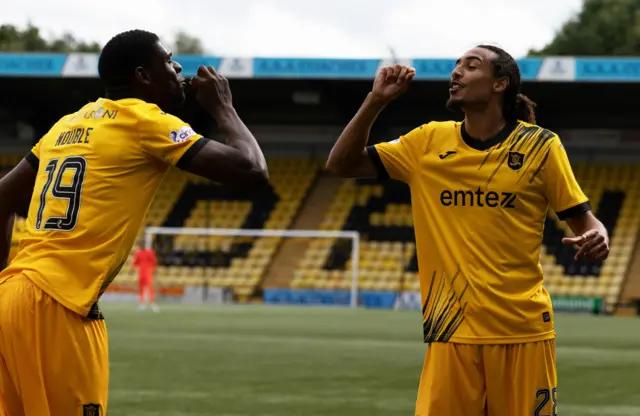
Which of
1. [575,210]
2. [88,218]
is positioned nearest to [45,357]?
[88,218]

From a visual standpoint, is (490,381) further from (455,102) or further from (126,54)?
(126,54)

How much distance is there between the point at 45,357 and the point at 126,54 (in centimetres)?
115

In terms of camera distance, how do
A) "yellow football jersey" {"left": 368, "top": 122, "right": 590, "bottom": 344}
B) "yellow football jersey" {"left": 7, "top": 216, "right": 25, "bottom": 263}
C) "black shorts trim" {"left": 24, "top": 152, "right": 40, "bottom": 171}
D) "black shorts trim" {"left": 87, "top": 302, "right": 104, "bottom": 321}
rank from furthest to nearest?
1. "yellow football jersey" {"left": 7, "top": 216, "right": 25, "bottom": 263}
2. "yellow football jersey" {"left": 368, "top": 122, "right": 590, "bottom": 344}
3. "black shorts trim" {"left": 24, "top": 152, "right": 40, "bottom": 171}
4. "black shorts trim" {"left": 87, "top": 302, "right": 104, "bottom": 321}

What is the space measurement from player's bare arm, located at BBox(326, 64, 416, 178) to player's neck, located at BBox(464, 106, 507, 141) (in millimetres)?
327

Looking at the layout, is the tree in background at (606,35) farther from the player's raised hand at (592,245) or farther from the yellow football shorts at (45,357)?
the yellow football shorts at (45,357)

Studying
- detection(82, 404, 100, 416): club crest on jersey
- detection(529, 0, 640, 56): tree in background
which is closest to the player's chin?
detection(82, 404, 100, 416): club crest on jersey

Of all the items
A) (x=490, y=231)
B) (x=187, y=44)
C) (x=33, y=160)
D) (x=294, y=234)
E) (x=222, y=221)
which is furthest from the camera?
(x=187, y=44)

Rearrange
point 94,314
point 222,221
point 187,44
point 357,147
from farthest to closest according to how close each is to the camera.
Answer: point 187,44, point 222,221, point 357,147, point 94,314

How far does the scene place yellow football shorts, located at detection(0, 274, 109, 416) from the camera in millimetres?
3947

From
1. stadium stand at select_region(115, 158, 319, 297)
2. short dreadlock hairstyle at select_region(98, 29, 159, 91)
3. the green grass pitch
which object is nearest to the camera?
short dreadlock hairstyle at select_region(98, 29, 159, 91)

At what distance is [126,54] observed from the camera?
4.18m

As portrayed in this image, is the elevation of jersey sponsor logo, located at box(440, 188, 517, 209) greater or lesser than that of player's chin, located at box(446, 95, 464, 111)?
lesser

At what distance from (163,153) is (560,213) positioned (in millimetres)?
1836

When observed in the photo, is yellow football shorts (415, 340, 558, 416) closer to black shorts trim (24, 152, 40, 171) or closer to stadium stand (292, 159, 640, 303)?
black shorts trim (24, 152, 40, 171)
